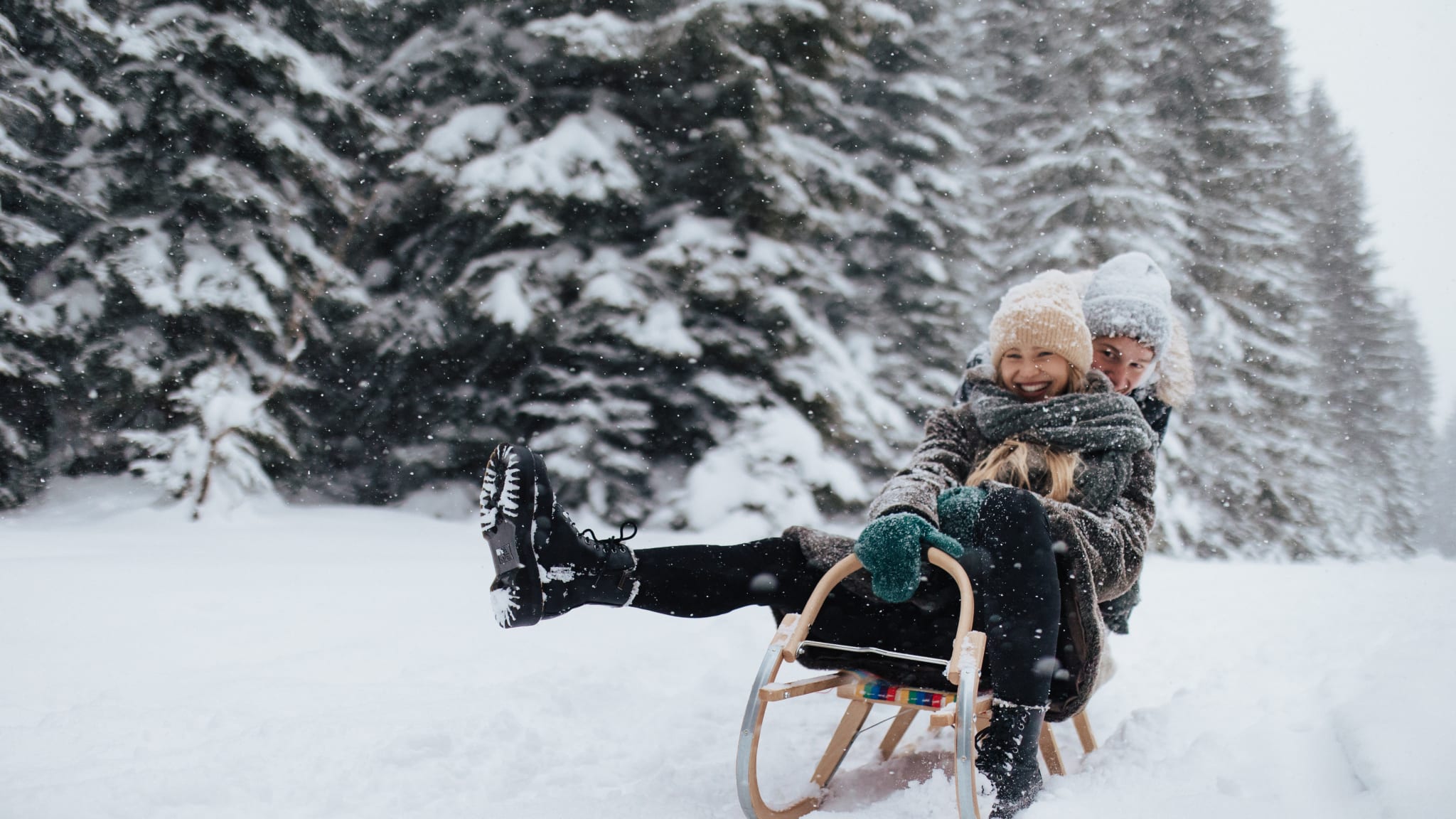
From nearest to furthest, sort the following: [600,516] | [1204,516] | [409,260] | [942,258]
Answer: [600,516], [409,260], [942,258], [1204,516]

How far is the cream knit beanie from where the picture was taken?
258 centimetres

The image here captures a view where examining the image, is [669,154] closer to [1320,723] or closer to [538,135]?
[538,135]

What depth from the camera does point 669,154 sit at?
7.95m

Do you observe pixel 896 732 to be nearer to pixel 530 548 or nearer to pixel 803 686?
pixel 803 686

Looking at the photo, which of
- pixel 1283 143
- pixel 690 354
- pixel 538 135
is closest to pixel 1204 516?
pixel 1283 143

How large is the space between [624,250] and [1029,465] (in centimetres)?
579

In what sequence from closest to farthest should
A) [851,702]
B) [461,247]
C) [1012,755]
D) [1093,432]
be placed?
1. [1012,755]
2. [851,702]
3. [1093,432]
4. [461,247]

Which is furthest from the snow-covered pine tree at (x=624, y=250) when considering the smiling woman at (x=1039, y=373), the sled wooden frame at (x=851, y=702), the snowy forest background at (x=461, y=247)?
the sled wooden frame at (x=851, y=702)

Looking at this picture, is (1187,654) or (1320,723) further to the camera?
(1187,654)

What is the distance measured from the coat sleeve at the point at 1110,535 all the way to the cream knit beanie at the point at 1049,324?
1.42 ft

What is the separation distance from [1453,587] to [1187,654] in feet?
10.5

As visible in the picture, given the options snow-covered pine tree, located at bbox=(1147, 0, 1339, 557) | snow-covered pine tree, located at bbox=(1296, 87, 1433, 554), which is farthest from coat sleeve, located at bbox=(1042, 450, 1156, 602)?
snow-covered pine tree, located at bbox=(1296, 87, 1433, 554)

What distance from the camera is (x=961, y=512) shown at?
85.2 inches

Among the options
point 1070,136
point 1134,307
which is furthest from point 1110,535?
point 1070,136
